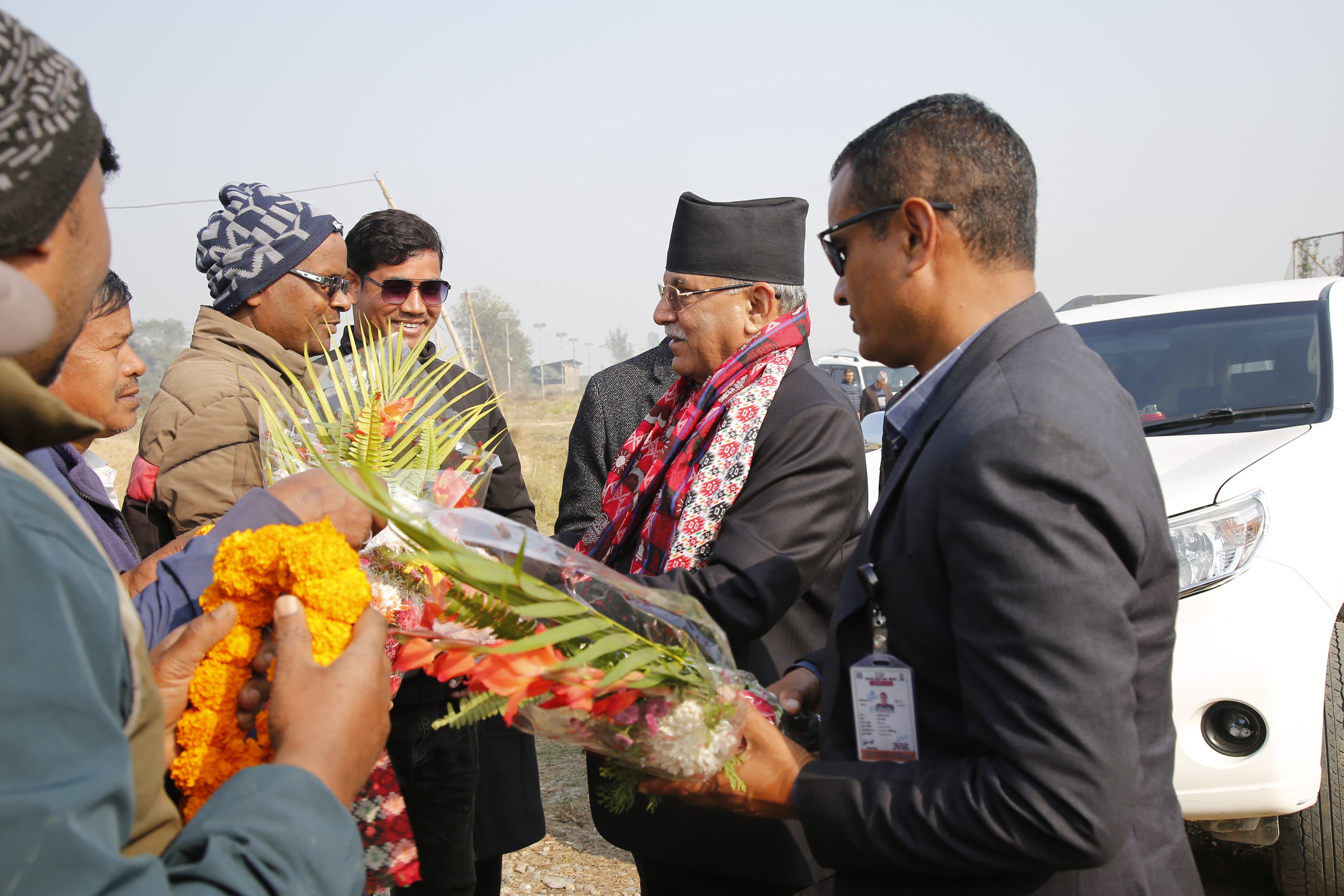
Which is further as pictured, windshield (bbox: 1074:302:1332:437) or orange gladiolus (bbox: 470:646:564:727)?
windshield (bbox: 1074:302:1332:437)

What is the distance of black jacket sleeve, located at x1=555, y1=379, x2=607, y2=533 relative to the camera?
12.9ft

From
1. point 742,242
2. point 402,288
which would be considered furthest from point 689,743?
point 402,288

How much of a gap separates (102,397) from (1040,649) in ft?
8.16

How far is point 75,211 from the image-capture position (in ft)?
3.53

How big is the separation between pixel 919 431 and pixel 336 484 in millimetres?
1118

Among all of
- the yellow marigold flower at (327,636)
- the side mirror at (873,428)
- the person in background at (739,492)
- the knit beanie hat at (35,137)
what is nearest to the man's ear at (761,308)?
the person in background at (739,492)

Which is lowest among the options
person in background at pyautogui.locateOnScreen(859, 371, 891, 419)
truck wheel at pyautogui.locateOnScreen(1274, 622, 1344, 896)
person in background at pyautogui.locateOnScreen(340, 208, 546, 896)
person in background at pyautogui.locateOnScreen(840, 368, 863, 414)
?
person in background at pyautogui.locateOnScreen(840, 368, 863, 414)

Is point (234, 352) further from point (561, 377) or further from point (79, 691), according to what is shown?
point (561, 377)

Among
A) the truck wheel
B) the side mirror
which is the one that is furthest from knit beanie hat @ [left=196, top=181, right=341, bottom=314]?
the truck wheel

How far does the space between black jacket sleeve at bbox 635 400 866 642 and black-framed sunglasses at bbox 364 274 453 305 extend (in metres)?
1.94

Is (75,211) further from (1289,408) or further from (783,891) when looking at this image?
(1289,408)

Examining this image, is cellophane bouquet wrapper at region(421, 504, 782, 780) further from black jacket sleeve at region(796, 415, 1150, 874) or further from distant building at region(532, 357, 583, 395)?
distant building at region(532, 357, 583, 395)

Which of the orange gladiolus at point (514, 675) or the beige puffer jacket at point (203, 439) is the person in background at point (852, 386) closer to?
the beige puffer jacket at point (203, 439)

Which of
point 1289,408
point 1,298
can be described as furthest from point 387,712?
point 1289,408
